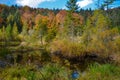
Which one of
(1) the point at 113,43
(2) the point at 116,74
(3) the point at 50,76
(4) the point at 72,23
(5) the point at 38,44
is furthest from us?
(5) the point at 38,44

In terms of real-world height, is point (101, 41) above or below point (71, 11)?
below

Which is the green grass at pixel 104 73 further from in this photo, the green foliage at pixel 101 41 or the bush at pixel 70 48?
the bush at pixel 70 48

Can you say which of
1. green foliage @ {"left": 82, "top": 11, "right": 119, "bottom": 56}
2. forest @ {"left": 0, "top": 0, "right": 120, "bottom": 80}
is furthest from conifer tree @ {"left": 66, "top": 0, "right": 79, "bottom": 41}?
green foliage @ {"left": 82, "top": 11, "right": 119, "bottom": 56}

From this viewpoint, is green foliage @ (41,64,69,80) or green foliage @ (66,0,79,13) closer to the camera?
green foliage @ (41,64,69,80)

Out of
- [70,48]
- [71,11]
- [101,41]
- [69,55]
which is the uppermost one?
[71,11]

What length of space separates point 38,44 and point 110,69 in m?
46.7

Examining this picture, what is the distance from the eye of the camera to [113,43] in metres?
33.4

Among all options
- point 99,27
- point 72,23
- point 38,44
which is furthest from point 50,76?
point 38,44

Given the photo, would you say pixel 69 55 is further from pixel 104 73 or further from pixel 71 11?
pixel 104 73

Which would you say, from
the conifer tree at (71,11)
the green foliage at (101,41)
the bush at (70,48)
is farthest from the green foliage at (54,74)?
the conifer tree at (71,11)

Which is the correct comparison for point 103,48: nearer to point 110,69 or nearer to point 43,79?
point 110,69

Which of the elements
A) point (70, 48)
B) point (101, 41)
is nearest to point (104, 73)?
point (101, 41)

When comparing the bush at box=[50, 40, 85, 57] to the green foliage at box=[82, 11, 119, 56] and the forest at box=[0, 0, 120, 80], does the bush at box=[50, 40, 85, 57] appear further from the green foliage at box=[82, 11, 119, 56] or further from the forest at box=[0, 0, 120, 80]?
the green foliage at box=[82, 11, 119, 56]

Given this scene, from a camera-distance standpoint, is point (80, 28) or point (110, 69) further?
point (80, 28)
